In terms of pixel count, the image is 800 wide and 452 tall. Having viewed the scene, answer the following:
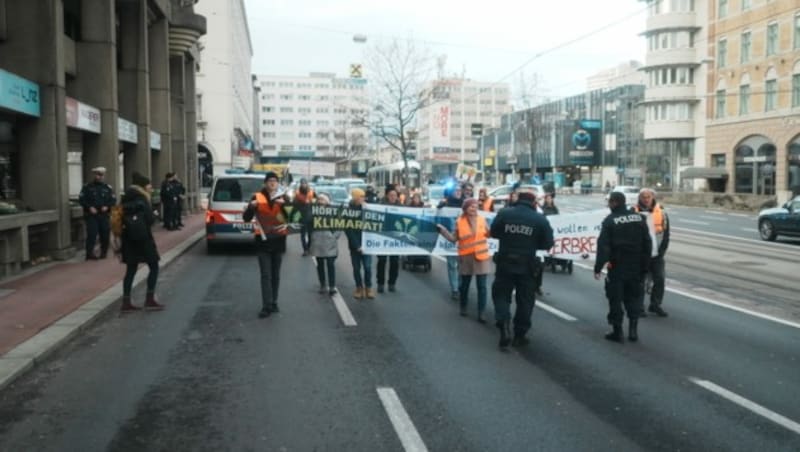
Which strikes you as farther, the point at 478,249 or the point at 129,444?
the point at 478,249

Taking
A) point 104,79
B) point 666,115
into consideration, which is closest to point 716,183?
point 666,115

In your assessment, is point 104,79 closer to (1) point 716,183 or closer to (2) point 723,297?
(2) point 723,297

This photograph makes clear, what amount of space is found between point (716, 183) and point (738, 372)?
55284mm

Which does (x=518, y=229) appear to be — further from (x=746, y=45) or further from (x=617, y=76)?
(x=617, y=76)

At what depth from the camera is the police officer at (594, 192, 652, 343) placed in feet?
30.2

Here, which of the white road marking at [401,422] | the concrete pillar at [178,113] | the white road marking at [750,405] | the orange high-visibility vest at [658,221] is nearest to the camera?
the white road marking at [401,422]

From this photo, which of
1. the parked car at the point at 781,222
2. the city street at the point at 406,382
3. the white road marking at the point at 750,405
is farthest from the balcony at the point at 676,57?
the white road marking at the point at 750,405

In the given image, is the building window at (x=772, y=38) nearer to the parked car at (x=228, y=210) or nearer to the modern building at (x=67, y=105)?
the modern building at (x=67, y=105)

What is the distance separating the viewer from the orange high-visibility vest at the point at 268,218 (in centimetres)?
1082

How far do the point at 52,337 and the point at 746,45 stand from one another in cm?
5360

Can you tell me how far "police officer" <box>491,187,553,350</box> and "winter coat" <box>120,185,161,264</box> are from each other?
16.6 feet

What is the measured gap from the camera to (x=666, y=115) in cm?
6825

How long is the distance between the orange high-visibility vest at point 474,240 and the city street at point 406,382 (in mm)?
920

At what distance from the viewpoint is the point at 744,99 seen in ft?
176
